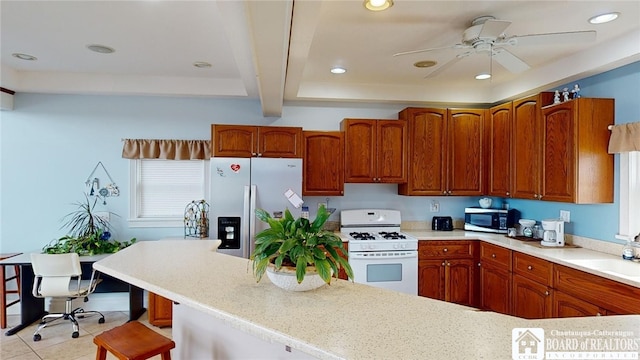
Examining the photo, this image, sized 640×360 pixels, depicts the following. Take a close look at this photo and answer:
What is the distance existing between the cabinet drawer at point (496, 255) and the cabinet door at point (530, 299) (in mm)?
170

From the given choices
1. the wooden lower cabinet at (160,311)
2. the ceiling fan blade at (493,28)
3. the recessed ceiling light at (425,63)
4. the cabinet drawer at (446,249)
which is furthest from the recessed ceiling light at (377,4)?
the wooden lower cabinet at (160,311)

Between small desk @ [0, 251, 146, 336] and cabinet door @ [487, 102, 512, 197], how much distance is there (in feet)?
13.4

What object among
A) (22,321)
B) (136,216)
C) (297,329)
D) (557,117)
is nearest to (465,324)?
(297,329)

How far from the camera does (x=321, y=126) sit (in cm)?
451

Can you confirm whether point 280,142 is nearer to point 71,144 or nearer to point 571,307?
point 71,144

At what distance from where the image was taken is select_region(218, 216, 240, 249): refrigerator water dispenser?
12.4 feet

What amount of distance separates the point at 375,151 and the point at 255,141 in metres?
1.39

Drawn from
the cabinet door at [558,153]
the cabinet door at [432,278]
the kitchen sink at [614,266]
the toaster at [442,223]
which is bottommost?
the cabinet door at [432,278]

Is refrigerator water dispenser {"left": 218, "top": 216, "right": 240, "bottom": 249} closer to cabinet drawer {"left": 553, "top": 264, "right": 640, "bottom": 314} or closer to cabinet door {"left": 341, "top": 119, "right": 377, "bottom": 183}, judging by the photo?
cabinet door {"left": 341, "top": 119, "right": 377, "bottom": 183}

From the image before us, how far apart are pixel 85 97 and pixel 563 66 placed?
16.5 feet

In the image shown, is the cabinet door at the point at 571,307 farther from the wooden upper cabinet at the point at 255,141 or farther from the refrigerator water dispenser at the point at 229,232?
the refrigerator water dispenser at the point at 229,232
